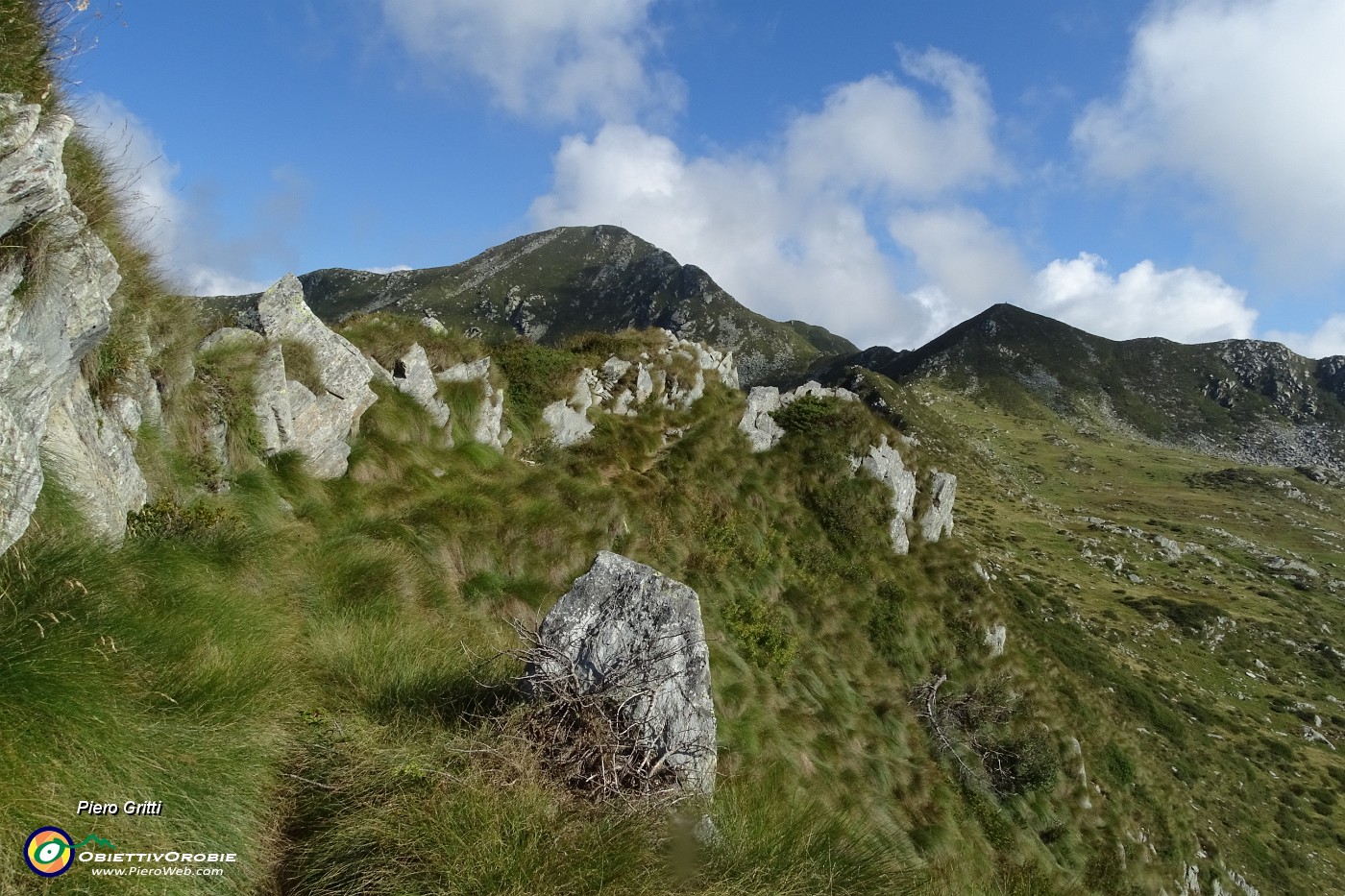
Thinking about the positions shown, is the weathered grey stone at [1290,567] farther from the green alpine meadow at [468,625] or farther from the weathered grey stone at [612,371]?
the weathered grey stone at [612,371]

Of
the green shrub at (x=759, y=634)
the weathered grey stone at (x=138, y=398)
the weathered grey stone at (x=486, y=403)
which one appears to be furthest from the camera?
the weathered grey stone at (x=486, y=403)

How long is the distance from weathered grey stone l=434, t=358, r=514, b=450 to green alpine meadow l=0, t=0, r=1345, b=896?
0.33 feet

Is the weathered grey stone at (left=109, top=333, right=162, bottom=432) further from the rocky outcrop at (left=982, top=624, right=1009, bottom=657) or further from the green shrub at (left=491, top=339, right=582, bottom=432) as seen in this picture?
the rocky outcrop at (left=982, top=624, right=1009, bottom=657)

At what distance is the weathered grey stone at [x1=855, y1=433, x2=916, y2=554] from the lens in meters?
20.6

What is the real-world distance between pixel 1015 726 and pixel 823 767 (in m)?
9.94

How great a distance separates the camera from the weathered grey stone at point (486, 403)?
15.4 meters

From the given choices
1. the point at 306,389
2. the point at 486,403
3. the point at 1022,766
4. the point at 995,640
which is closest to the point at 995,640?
the point at 995,640

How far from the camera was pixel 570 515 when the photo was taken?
510 inches


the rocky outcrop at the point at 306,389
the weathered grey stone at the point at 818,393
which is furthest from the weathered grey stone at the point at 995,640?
the rocky outcrop at the point at 306,389

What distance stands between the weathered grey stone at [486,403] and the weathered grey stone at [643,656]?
10.1 m

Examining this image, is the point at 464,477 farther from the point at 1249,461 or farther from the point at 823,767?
the point at 1249,461

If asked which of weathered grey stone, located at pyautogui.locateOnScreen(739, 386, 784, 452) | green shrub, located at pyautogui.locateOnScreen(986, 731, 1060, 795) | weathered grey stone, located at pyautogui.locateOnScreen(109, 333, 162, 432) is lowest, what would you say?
green shrub, located at pyautogui.locateOnScreen(986, 731, 1060, 795)

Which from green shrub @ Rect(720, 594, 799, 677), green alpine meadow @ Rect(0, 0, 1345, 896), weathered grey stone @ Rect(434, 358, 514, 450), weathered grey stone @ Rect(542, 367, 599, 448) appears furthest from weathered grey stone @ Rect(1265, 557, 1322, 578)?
weathered grey stone @ Rect(434, 358, 514, 450)

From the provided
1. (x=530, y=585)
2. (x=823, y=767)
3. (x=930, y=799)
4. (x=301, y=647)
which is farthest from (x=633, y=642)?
(x=930, y=799)
